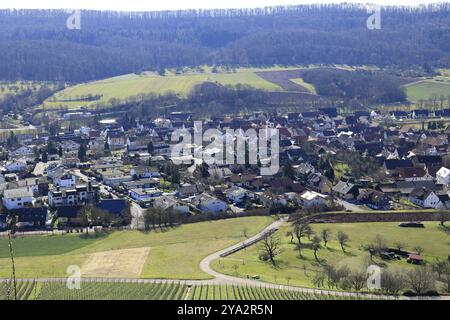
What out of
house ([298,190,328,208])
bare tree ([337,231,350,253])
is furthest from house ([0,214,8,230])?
bare tree ([337,231,350,253])

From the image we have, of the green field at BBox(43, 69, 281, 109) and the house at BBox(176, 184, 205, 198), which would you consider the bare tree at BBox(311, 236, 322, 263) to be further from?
the green field at BBox(43, 69, 281, 109)

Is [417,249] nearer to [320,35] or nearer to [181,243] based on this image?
[181,243]

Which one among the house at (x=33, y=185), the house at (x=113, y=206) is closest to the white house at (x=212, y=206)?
the house at (x=113, y=206)

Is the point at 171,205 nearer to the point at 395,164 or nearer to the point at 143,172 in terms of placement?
the point at 143,172

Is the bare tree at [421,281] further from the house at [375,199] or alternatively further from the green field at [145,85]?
the green field at [145,85]

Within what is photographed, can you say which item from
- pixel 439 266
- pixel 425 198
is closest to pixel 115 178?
pixel 425 198
